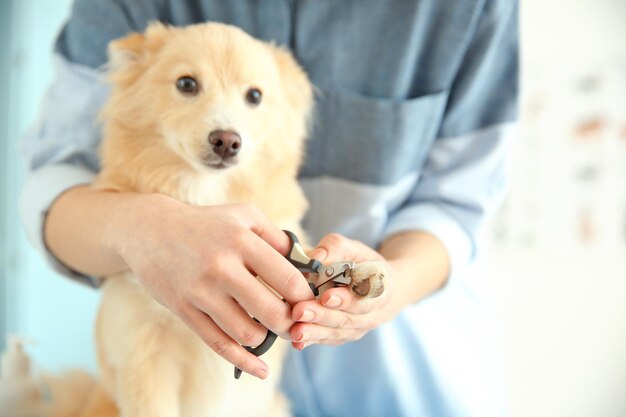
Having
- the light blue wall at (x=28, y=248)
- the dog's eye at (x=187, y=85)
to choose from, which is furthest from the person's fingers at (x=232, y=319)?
the light blue wall at (x=28, y=248)

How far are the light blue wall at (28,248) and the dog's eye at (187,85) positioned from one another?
80 centimetres

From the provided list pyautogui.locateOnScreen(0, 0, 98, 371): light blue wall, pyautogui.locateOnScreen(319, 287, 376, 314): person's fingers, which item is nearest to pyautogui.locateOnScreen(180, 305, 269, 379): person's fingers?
pyautogui.locateOnScreen(319, 287, 376, 314): person's fingers

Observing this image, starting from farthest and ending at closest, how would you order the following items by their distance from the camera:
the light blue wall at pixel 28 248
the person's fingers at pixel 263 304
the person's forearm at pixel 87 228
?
1. the light blue wall at pixel 28 248
2. the person's forearm at pixel 87 228
3. the person's fingers at pixel 263 304

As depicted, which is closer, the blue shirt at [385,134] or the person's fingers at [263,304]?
the person's fingers at [263,304]

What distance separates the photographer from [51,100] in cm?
102

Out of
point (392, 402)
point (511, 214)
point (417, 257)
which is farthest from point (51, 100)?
point (511, 214)

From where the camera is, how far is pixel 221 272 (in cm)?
63

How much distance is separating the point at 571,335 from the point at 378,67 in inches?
75.6

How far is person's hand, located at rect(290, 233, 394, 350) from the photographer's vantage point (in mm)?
653

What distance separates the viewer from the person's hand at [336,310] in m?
0.65

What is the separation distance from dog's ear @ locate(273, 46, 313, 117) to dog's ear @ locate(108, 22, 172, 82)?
0.64 ft

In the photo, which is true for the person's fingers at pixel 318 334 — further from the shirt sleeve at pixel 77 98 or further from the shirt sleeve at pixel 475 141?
the shirt sleeve at pixel 77 98

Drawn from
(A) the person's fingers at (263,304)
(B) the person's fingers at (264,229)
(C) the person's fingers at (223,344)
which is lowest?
(C) the person's fingers at (223,344)

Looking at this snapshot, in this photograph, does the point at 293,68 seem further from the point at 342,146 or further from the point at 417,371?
the point at 417,371
